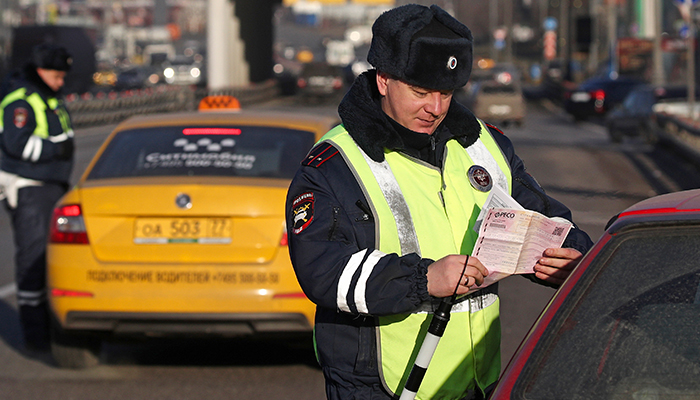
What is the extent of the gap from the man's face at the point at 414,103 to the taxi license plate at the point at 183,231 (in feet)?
9.30

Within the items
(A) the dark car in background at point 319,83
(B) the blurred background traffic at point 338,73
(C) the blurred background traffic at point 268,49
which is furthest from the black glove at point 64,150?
(A) the dark car in background at point 319,83

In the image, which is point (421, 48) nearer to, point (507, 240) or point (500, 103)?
point (507, 240)

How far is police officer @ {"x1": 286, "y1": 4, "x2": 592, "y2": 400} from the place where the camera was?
8.68 feet

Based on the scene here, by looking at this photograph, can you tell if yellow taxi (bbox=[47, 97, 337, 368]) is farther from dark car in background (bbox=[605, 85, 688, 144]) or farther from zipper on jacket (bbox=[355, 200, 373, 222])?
dark car in background (bbox=[605, 85, 688, 144])

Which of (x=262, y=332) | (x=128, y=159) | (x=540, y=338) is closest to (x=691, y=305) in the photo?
(x=540, y=338)

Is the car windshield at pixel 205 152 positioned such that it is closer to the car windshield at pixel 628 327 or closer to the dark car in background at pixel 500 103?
the car windshield at pixel 628 327

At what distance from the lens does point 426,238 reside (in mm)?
2703

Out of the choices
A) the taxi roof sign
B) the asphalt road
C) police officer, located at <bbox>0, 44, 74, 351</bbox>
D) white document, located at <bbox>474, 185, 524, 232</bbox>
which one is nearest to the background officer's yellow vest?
police officer, located at <bbox>0, 44, 74, 351</bbox>

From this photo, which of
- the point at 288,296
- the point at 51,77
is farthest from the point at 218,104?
the point at 288,296

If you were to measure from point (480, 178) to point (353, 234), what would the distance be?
40 cm

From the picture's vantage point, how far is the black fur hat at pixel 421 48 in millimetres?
2686

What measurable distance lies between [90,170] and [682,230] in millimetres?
4460

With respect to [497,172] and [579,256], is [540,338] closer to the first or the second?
[579,256]

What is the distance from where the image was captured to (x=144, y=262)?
552cm
